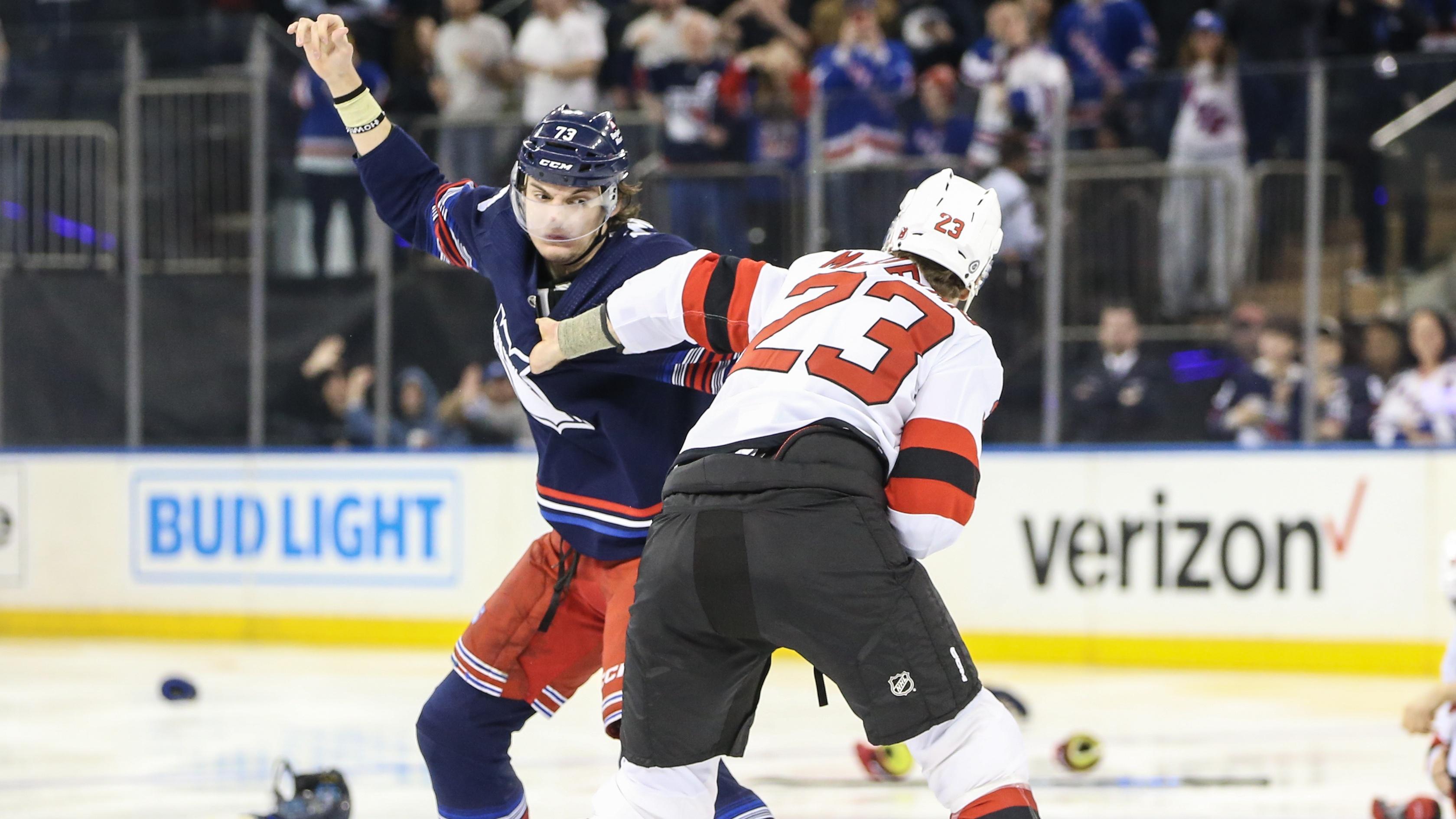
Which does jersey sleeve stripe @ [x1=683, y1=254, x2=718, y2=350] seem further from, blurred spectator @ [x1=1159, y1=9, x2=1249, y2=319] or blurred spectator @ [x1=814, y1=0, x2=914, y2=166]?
blurred spectator @ [x1=814, y1=0, x2=914, y2=166]

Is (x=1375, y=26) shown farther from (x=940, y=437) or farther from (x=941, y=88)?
(x=940, y=437)

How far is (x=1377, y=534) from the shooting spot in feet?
28.5

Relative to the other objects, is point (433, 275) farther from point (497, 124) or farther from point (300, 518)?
point (300, 518)

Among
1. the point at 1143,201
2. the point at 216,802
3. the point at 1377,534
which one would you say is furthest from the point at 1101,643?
the point at 216,802

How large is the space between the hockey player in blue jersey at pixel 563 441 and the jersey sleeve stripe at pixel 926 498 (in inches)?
24.4

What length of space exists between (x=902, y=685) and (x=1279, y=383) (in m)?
6.25

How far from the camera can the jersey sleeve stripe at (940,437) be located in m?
2.96

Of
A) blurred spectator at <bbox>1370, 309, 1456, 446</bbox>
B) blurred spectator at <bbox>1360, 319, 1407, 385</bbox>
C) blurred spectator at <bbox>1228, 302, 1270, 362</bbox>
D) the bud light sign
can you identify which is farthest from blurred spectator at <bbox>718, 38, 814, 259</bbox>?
blurred spectator at <bbox>1370, 309, 1456, 446</bbox>

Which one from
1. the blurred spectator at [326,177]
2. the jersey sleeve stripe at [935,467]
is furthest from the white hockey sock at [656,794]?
the blurred spectator at [326,177]

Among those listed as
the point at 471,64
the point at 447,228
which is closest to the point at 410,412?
the point at 471,64

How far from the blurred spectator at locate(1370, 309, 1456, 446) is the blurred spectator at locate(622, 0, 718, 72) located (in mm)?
4216

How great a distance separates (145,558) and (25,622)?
32.5 inches

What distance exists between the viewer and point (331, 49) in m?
3.91

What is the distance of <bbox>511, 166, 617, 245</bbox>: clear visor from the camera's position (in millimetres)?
3500
